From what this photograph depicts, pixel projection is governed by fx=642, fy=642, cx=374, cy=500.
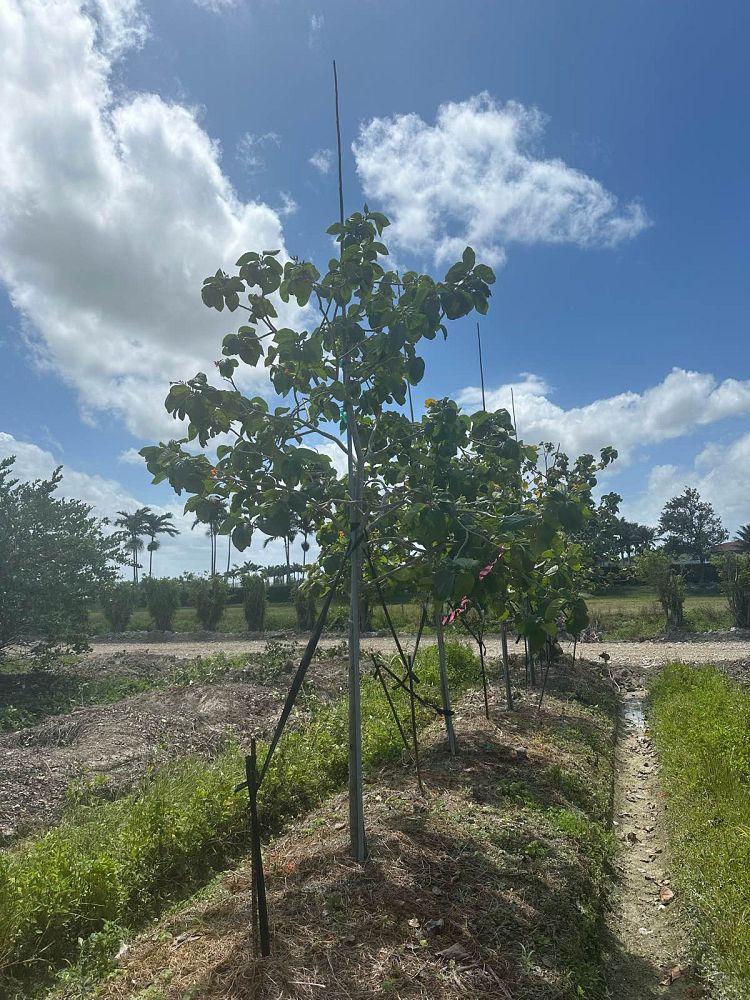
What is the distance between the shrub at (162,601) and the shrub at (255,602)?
376 cm

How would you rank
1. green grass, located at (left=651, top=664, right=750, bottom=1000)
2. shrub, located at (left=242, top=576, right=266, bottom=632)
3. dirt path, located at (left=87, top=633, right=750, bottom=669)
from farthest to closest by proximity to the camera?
shrub, located at (left=242, top=576, right=266, bottom=632)
dirt path, located at (left=87, top=633, right=750, bottom=669)
green grass, located at (left=651, top=664, right=750, bottom=1000)

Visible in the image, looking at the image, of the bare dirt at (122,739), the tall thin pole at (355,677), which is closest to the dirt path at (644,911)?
the tall thin pole at (355,677)

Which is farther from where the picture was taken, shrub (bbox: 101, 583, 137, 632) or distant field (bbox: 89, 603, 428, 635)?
shrub (bbox: 101, 583, 137, 632)

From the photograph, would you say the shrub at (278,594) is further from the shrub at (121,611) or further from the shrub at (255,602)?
the shrub at (255,602)

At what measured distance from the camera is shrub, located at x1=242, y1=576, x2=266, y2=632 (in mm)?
22969

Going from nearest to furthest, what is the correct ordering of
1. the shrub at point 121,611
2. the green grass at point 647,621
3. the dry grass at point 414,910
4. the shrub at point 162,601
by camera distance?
the dry grass at point 414,910, the green grass at point 647,621, the shrub at point 162,601, the shrub at point 121,611

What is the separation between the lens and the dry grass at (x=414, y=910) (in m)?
2.76

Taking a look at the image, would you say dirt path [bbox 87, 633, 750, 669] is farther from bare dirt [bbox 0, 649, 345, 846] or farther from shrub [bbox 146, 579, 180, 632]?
bare dirt [bbox 0, 649, 345, 846]

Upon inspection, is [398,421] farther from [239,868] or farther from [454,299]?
[239,868]

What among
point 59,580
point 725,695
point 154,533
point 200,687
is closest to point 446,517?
point 725,695

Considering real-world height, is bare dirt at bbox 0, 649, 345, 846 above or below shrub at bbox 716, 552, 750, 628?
below

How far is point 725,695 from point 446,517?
6.87m

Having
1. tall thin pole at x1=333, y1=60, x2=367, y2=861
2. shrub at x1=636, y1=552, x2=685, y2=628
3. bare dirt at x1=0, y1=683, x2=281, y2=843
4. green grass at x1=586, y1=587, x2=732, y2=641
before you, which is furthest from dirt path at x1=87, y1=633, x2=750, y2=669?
tall thin pole at x1=333, y1=60, x2=367, y2=861

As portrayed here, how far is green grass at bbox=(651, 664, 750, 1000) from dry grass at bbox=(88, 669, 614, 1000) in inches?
21.8
